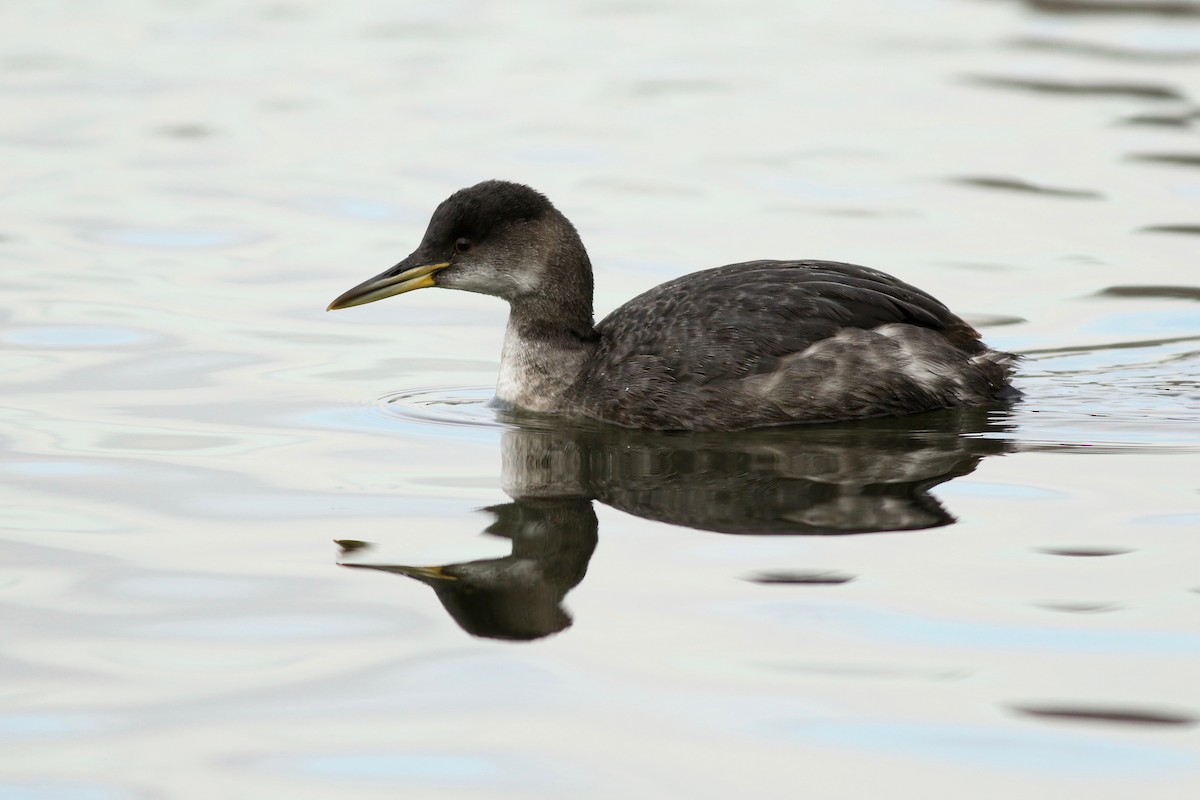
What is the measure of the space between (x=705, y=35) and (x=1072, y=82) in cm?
446

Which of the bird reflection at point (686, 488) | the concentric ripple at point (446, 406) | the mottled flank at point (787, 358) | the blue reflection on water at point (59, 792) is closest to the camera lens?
the blue reflection on water at point (59, 792)

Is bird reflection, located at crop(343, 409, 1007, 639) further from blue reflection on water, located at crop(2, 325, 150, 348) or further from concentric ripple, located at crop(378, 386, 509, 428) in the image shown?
blue reflection on water, located at crop(2, 325, 150, 348)

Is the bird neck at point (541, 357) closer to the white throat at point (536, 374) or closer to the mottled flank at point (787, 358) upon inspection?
the white throat at point (536, 374)

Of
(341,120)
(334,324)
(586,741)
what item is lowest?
(586,741)

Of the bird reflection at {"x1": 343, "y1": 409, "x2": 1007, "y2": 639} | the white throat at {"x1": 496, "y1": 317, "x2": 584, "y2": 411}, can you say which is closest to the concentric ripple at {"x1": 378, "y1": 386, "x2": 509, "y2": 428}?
the white throat at {"x1": 496, "y1": 317, "x2": 584, "y2": 411}

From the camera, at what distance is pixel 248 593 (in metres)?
6.61

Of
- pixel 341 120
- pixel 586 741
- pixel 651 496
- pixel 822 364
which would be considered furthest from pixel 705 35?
pixel 586 741

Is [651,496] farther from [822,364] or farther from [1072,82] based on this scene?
[1072,82]

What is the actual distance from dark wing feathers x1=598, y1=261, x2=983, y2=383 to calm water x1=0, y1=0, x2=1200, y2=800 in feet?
1.44

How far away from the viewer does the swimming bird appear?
9023 millimetres

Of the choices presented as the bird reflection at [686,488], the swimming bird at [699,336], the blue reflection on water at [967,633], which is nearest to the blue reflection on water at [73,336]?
the swimming bird at [699,336]

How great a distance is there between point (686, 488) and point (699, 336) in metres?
1.33

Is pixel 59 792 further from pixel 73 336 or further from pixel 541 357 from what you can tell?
pixel 73 336

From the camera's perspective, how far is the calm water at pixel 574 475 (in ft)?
17.7
